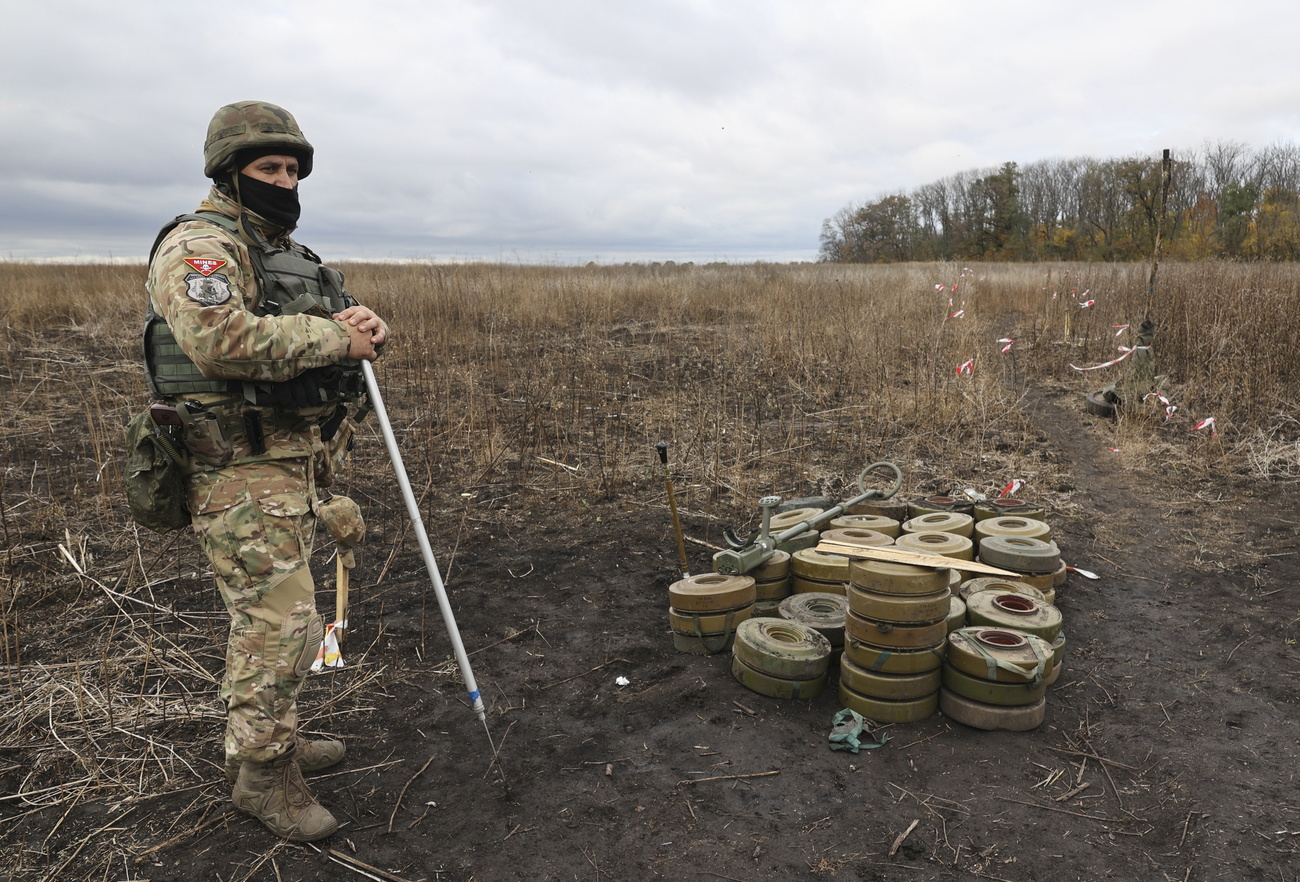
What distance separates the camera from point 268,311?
244 centimetres

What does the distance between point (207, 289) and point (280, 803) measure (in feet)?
5.66

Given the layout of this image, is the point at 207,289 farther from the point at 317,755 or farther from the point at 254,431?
the point at 317,755

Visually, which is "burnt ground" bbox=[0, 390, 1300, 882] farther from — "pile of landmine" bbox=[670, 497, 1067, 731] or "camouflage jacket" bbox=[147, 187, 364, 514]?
"camouflage jacket" bbox=[147, 187, 364, 514]

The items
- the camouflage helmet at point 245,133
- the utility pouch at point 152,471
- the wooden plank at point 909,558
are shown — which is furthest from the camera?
the wooden plank at point 909,558

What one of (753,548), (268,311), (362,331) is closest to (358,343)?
(362,331)

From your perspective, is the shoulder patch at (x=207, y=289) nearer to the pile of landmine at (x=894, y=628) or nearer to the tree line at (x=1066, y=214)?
the pile of landmine at (x=894, y=628)

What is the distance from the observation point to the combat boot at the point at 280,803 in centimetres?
243

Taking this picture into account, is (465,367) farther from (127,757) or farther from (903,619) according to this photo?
(903,619)

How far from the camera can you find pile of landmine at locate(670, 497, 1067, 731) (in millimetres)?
2947

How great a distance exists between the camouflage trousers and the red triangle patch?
629mm

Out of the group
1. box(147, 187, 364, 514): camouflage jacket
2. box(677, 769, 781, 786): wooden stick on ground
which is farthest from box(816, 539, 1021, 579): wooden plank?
box(147, 187, 364, 514): camouflage jacket

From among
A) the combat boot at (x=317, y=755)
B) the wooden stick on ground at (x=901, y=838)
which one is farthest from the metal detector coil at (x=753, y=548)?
the combat boot at (x=317, y=755)

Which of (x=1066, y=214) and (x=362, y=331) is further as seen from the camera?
(x=1066, y=214)

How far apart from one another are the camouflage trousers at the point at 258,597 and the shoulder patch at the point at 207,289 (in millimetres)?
551
